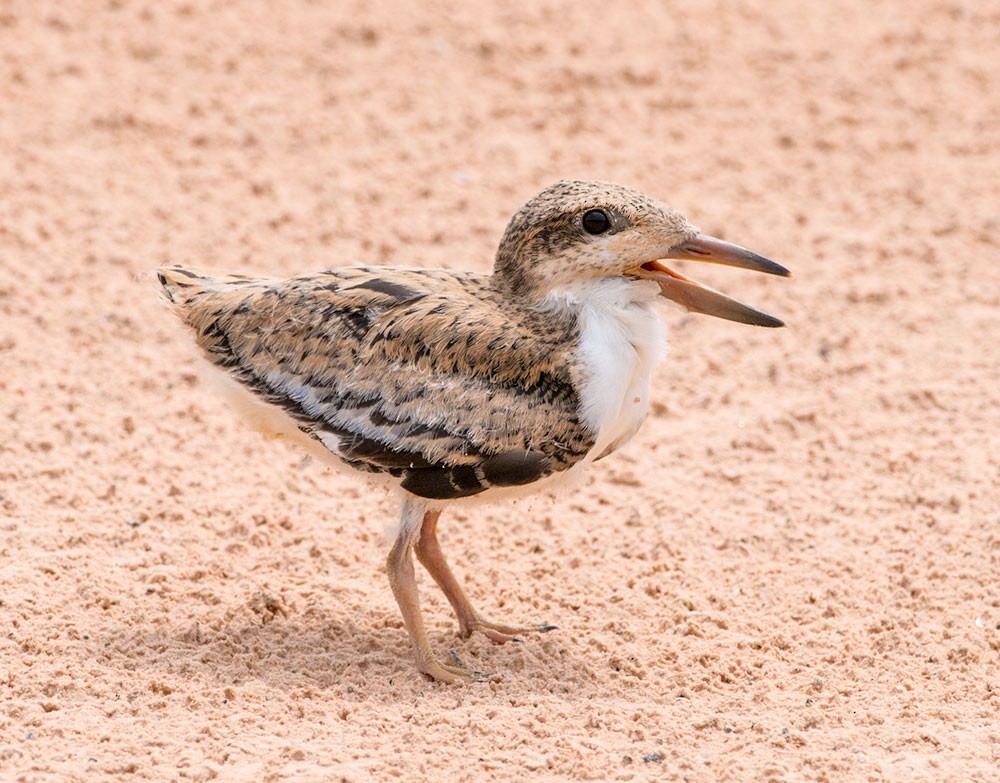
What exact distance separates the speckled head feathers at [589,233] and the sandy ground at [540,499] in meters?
1.55

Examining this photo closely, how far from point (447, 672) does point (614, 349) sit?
1.47 m

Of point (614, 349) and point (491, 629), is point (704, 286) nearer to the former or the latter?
point (614, 349)

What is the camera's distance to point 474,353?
5492 mm

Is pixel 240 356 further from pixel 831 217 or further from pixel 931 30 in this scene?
pixel 931 30

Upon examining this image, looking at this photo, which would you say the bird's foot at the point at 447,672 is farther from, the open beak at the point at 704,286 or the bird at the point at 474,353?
the open beak at the point at 704,286

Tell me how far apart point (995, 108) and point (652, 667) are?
674 cm

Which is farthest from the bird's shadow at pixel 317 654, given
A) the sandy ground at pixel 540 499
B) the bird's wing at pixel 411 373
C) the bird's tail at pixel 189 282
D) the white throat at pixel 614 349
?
the bird's tail at pixel 189 282

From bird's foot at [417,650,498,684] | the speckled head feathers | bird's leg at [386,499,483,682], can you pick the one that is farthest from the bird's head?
Result: bird's foot at [417,650,498,684]

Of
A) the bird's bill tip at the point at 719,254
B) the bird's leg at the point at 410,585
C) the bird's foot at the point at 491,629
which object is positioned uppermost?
the bird's bill tip at the point at 719,254

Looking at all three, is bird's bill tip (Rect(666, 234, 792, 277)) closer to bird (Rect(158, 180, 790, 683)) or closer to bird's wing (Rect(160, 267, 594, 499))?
bird (Rect(158, 180, 790, 683))

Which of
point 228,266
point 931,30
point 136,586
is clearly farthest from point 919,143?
point 136,586

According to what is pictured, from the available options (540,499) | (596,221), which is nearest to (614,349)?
(596,221)

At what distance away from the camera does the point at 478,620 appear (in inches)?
236

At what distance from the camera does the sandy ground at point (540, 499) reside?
5.20 m
